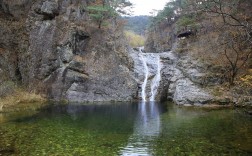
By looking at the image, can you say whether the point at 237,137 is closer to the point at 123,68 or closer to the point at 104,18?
the point at 123,68

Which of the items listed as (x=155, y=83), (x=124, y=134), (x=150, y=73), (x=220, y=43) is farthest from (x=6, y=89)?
(x=220, y=43)

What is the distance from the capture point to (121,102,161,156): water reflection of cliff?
12.3m

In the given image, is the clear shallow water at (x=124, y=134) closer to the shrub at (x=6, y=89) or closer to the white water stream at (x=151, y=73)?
the shrub at (x=6, y=89)

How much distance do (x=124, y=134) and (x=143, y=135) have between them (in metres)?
0.99

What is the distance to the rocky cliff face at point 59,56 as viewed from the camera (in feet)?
110

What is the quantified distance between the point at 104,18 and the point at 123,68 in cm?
832

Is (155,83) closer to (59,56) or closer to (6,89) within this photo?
(59,56)

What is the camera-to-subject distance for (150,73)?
37.0m

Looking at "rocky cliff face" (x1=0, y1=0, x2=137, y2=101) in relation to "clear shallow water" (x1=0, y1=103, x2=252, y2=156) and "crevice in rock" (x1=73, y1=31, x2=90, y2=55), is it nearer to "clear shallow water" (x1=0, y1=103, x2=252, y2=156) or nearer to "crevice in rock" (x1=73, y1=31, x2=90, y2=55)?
"crevice in rock" (x1=73, y1=31, x2=90, y2=55)

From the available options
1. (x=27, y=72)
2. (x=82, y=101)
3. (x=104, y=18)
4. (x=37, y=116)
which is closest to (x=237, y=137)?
(x=37, y=116)

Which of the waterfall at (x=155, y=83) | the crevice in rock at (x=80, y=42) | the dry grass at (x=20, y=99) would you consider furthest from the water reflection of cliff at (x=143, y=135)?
the crevice in rock at (x=80, y=42)

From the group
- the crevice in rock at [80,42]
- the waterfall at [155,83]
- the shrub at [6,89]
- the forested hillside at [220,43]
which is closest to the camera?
the forested hillside at [220,43]

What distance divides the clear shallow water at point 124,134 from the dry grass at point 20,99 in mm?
4468

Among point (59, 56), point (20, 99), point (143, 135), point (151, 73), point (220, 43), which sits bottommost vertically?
point (143, 135)
